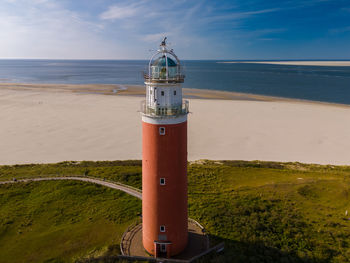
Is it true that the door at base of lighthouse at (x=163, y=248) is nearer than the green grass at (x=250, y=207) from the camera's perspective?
Yes

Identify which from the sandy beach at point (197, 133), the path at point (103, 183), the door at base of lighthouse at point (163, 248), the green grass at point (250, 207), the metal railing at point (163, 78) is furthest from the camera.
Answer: the sandy beach at point (197, 133)

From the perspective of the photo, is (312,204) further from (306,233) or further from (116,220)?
(116,220)

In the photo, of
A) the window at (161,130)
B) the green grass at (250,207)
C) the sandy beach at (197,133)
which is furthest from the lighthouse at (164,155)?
the sandy beach at (197,133)

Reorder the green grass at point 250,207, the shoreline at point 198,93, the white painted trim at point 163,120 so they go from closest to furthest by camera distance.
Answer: the white painted trim at point 163,120 → the green grass at point 250,207 → the shoreline at point 198,93

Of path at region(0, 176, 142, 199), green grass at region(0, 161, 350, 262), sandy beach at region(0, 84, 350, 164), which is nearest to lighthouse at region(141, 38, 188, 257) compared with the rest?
green grass at region(0, 161, 350, 262)

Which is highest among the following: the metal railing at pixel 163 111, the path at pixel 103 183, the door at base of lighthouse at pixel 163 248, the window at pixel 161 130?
the metal railing at pixel 163 111

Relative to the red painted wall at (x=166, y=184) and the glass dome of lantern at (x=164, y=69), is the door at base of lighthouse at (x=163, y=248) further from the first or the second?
the glass dome of lantern at (x=164, y=69)

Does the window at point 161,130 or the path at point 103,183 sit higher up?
the window at point 161,130

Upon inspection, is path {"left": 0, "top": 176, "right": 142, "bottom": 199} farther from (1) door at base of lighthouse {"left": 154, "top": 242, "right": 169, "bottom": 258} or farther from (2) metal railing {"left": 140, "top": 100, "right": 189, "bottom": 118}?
(2) metal railing {"left": 140, "top": 100, "right": 189, "bottom": 118}
